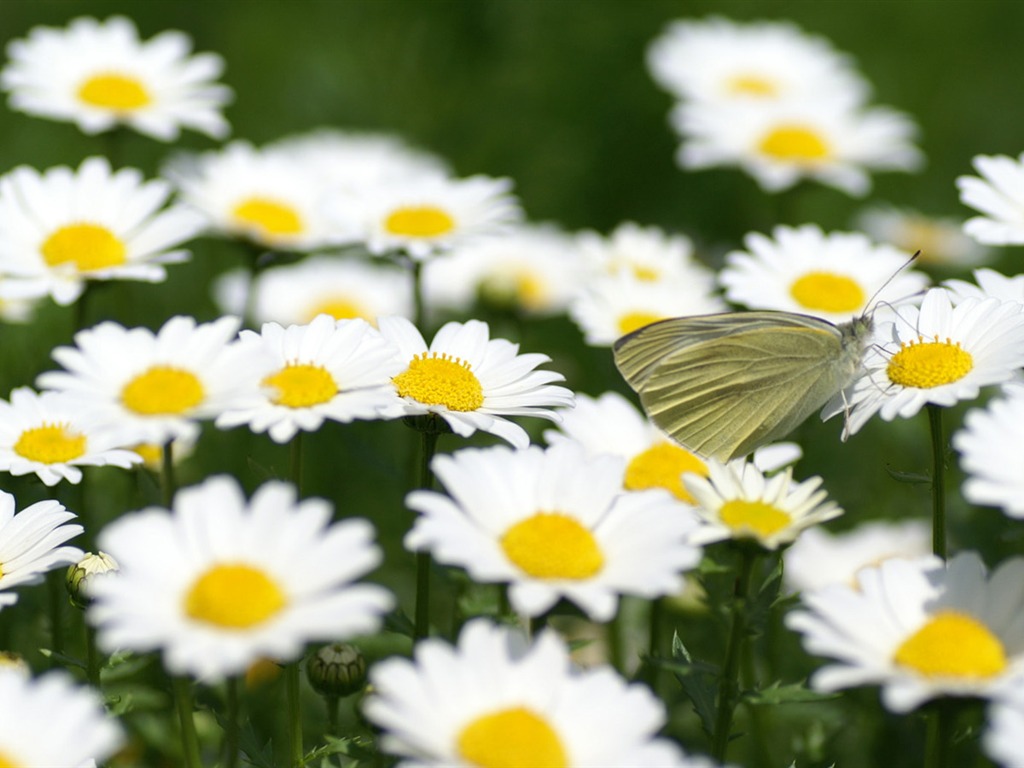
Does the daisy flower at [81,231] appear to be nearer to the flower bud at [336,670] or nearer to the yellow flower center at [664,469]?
the flower bud at [336,670]

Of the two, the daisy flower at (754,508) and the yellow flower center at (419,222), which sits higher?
the yellow flower center at (419,222)

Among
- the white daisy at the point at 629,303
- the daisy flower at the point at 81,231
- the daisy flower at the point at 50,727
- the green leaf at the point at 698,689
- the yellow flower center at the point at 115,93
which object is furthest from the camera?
the yellow flower center at the point at 115,93

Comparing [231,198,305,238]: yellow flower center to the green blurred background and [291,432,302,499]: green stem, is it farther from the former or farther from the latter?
[291,432,302,499]: green stem

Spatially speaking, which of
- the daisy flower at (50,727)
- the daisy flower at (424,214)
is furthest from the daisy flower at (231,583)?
the daisy flower at (424,214)

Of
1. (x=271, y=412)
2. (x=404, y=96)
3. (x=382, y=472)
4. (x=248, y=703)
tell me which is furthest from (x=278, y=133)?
(x=271, y=412)

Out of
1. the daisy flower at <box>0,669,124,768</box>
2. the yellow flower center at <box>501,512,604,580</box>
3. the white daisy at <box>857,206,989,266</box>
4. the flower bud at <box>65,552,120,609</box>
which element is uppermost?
the white daisy at <box>857,206,989,266</box>

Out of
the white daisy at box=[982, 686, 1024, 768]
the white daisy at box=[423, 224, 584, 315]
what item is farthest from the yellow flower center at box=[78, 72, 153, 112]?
the white daisy at box=[982, 686, 1024, 768]

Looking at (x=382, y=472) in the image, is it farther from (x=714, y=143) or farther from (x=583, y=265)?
(x=714, y=143)
